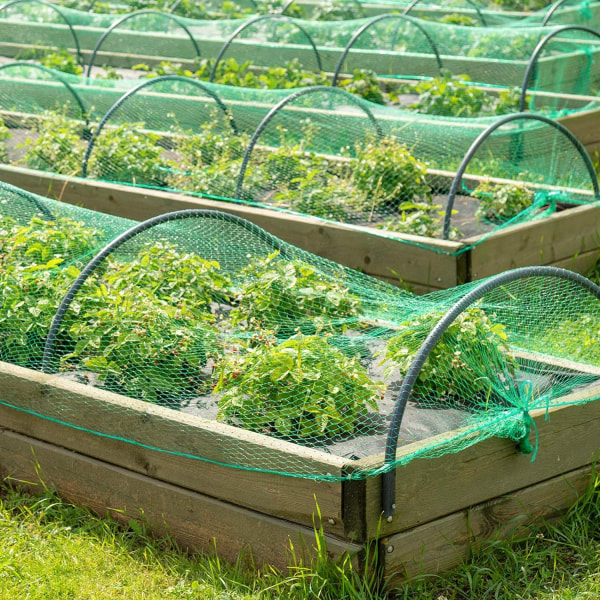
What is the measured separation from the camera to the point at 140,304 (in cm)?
416

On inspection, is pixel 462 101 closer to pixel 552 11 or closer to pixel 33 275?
pixel 552 11

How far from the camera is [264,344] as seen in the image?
158 inches

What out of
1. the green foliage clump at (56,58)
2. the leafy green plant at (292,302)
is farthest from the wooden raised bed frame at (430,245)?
the green foliage clump at (56,58)

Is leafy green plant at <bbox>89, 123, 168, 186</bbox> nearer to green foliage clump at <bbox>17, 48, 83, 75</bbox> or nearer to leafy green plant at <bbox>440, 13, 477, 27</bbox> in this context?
green foliage clump at <bbox>17, 48, 83, 75</bbox>

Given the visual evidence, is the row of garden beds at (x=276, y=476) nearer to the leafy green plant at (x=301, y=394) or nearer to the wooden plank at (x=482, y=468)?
the wooden plank at (x=482, y=468)

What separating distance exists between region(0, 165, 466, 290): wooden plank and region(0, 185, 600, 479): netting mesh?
55 cm

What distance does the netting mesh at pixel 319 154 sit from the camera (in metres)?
6.12

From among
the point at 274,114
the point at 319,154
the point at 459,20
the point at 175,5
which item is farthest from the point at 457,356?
the point at 175,5

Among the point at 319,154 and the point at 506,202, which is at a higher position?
the point at 319,154

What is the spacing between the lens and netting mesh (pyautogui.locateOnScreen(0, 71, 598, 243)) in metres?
6.12

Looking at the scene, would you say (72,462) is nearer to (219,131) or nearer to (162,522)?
(162,522)

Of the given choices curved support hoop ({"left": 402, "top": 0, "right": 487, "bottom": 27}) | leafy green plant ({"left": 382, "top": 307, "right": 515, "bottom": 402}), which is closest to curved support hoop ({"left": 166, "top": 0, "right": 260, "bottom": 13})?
curved support hoop ({"left": 402, "top": 0, "right": 487, "bottom": 27})

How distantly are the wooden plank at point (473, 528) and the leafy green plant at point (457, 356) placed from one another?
0.40 meters

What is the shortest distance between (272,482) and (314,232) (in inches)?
103
